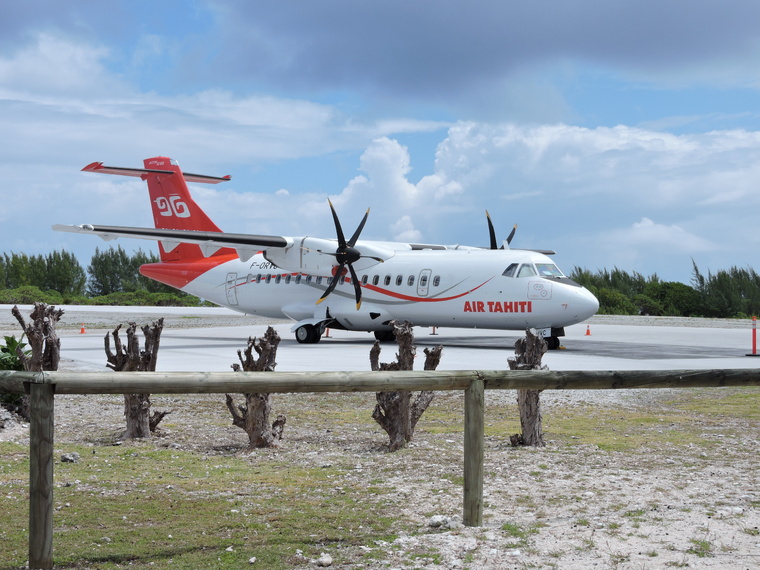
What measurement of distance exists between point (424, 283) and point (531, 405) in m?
14.7

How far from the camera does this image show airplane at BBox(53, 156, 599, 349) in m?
21.4

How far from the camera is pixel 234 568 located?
4949mm

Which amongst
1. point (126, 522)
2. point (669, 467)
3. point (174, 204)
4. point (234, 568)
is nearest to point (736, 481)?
point (669, 467)

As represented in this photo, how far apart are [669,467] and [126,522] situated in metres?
4.74

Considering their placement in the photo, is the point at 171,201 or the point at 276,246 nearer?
the point at 276,246

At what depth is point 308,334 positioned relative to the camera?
24.9 metres

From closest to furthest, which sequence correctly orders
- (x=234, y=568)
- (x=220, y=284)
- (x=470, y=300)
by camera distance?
1. (x=234, y=568)
2. (x=470, y=300)
3. (x=220, y=284)

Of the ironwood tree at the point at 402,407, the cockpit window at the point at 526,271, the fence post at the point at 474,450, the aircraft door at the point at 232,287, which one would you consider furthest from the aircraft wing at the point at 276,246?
the fence post at the point at 474,450

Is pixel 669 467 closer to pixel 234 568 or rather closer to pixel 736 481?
pixel 736 481

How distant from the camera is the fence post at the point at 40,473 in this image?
16.0ft

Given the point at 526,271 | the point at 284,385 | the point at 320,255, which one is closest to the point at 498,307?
the point at 526,271

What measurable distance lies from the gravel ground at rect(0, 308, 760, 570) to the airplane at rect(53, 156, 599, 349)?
32.8ft

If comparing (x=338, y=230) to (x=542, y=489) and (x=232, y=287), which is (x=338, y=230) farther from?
(x=542, y=489)

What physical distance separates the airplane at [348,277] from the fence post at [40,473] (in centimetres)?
1699
